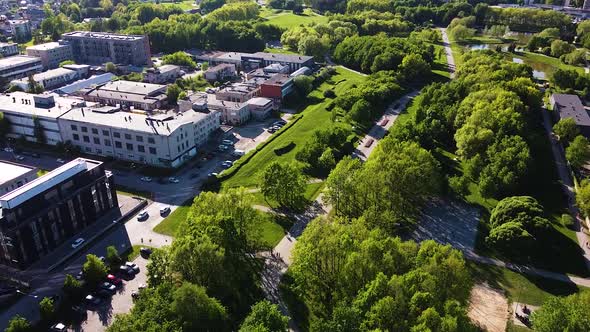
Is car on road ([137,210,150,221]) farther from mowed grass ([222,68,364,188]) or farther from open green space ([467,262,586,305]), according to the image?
Answer: open green space ([467,262,586,305])

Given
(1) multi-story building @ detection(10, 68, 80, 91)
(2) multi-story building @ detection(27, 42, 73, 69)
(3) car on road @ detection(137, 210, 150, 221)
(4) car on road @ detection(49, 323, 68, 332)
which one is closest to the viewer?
(4) car on road @ detection(49, 323, 68, 332)

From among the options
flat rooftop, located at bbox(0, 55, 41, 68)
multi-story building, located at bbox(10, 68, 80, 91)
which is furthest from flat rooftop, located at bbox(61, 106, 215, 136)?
flat rooftop, located at bbox(0, 55, 41, 68)

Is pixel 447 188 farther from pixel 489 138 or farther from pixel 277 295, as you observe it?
pixel 277 295

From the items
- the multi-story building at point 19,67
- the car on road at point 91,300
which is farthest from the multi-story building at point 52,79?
the car on road at point 91,300

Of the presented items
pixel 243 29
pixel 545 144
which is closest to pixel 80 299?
pixel 545 144

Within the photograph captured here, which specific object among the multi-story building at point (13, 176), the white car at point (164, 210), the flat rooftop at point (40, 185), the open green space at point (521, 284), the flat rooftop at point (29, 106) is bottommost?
the white car at point (164, 210)

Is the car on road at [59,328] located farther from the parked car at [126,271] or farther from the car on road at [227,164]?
the car on road at [227,164]
